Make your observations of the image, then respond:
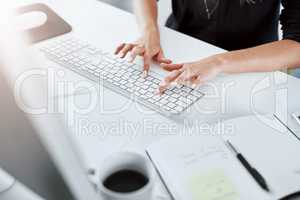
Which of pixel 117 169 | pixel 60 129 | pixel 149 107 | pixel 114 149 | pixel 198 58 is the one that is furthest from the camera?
pixel 198 58

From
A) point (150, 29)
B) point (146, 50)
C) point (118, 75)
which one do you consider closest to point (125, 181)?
point (118, 75)

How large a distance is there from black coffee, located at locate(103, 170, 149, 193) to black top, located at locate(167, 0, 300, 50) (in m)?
0.79

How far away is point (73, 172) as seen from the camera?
16.6 inches

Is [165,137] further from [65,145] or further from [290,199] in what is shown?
[65,145]

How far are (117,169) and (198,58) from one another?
55cm

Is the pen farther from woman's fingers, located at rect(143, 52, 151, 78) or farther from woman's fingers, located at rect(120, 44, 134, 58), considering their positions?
woman's fingers, located at rect(120, 44, 134, 58)

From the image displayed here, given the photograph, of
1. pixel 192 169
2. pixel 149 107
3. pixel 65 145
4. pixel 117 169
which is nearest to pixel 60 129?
pixel 65 145

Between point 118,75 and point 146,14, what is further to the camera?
point 146,14

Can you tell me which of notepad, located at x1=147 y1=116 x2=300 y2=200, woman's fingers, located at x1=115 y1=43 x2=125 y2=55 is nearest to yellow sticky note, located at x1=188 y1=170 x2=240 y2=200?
notepad, located at x1=147 y1=116 x2=300 y2=200

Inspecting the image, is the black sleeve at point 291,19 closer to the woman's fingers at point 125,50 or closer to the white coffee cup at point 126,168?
the woman's fingers at point 125,50

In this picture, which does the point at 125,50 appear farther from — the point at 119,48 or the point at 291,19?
the point at 291,19

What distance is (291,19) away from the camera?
1.18 m

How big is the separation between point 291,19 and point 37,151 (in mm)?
988

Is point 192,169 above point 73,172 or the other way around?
the other way around
